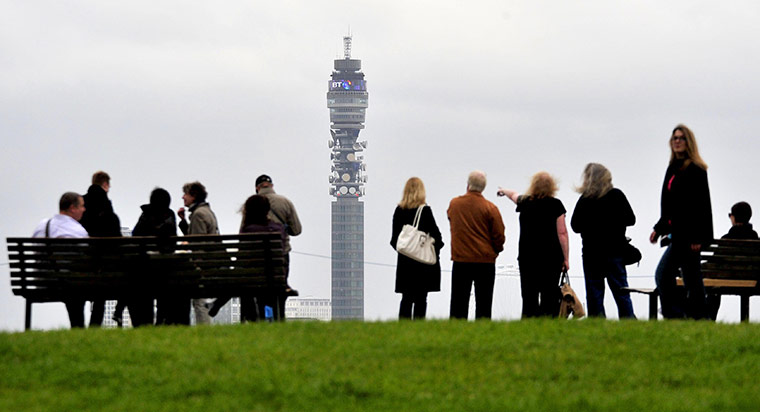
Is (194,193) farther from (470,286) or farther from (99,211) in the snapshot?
(470,286)

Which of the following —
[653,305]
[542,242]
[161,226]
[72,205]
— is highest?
[72,205]

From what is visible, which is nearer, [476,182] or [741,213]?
[476,182]

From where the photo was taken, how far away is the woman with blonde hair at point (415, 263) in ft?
45.5

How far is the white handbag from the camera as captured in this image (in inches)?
544

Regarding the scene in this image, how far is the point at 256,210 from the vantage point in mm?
13172

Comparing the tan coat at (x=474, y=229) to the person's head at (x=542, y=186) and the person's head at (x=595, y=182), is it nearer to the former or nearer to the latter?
the person's head at (x=542, y=186)

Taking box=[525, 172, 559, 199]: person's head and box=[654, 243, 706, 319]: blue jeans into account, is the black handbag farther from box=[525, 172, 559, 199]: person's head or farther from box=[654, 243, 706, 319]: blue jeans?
box=[654, 243, 706, 319]: blue jeans

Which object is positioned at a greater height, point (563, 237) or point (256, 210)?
point (256, 210)

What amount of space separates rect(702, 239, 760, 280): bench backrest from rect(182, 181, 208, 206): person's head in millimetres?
5286

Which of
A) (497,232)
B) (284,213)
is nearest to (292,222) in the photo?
(284,213)

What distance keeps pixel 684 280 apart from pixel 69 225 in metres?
5.81

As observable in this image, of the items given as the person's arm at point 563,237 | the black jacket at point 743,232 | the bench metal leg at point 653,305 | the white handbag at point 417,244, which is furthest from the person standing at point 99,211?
the black jacket at point 743,232

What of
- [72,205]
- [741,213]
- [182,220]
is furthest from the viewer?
[182,220]

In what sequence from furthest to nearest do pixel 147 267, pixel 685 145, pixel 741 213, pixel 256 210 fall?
1. pixel 741 213
2. pixel 256 210
3. pixel 147 267
4. pixel 685 145
